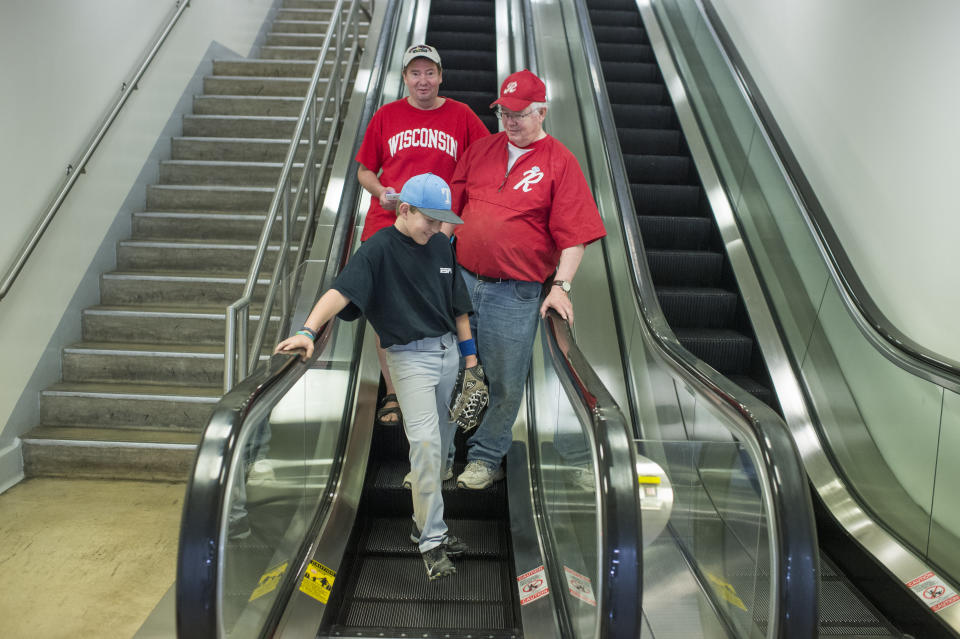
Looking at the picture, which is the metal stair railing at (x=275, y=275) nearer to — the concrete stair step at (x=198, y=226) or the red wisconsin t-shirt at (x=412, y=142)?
the red wisconsin t-shirt at (x=412, y=142)

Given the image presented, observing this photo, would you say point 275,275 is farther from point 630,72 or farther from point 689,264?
point 630,72

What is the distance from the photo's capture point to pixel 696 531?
2.81 m

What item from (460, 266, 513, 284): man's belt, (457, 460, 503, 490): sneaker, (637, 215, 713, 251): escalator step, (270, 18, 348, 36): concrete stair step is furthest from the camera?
(270, 18, 348, 36): concrete stair step

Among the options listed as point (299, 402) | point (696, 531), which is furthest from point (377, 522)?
point (696, 531)

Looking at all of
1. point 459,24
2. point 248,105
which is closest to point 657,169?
point 459,24

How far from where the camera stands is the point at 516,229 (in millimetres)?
3098

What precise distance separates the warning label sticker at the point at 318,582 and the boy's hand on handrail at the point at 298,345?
3.11ft

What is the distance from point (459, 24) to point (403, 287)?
20.5 ft

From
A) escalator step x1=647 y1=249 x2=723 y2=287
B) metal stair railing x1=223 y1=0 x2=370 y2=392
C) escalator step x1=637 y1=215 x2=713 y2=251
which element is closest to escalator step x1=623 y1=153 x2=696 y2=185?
escalator step x1=637 y1=215 x2=713 y2=251

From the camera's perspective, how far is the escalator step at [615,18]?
7891 millimetres

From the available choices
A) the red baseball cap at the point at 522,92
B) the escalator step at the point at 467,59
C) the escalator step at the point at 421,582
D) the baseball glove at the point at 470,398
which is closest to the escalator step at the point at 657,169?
the escalator step at the point at 467,59

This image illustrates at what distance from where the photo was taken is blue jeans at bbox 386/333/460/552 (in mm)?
2857

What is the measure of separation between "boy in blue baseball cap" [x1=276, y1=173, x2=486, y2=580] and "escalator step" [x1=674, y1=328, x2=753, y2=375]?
2.00 m

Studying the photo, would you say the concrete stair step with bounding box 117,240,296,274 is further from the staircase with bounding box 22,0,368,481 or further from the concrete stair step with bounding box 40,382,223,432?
the concrete stair step with bounding box 40,382,223,432
